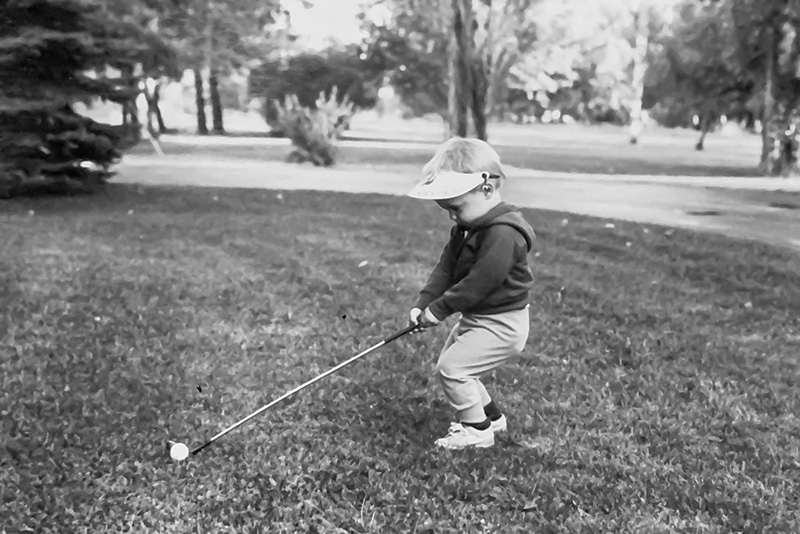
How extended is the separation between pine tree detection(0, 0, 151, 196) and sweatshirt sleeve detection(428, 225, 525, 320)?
23.6 ft

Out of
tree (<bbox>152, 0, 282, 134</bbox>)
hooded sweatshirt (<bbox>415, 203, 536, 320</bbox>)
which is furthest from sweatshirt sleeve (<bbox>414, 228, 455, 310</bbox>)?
tree (<bbox>152, 0, 282, 134</bbox>)

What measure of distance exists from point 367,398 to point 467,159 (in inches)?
47.1

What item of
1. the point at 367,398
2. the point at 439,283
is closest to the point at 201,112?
the point at 367,398

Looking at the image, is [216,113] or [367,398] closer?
[367,398]

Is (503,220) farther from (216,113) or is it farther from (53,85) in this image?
(216,113)

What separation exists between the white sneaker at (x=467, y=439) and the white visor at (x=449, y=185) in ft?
2.82

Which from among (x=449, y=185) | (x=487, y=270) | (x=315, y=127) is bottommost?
(x=487, y=270)

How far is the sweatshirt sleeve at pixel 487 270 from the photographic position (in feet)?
8.51

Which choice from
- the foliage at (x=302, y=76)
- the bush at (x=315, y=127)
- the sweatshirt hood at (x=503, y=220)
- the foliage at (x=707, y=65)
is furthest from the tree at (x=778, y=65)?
the sweatshirt hood at (x=503, y=220)

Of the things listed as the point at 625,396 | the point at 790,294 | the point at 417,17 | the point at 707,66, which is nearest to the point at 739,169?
the point at 707,66

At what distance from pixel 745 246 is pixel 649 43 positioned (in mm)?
23982

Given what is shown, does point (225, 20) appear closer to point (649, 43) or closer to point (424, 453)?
point (649, 43)

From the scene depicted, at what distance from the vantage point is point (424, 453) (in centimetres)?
279

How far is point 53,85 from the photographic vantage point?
8836 mm
